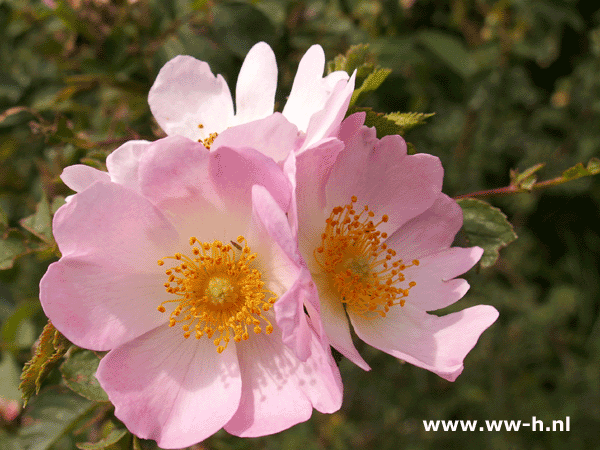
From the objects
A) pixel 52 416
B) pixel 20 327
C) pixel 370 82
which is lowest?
pixel 20 327

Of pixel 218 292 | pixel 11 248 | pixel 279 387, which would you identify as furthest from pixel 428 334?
pixel 11 248

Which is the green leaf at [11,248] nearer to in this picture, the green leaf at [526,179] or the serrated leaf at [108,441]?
the serrated leaf at [108,441]

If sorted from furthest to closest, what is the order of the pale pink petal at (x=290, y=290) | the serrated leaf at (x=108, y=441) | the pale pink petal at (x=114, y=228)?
the serrated leaf at (x=108, y=441) → the pale pink petal at (x=114, y=228) → the pale pink petal at (x=290, y=290)

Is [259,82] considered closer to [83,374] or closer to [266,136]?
[266,136]

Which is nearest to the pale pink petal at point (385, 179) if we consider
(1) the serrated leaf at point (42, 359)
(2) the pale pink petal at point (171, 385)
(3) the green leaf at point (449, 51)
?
(2) the pale pink petal at point (171, 385)

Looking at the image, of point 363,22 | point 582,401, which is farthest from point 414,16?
point 582,401

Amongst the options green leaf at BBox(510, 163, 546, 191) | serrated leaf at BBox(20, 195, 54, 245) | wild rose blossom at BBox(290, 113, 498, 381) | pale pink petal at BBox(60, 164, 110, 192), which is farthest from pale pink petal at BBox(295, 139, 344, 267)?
serrated leaf at BBox(20, 195, 54, 245)
